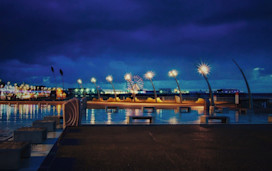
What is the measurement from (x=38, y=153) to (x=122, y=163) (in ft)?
8.11

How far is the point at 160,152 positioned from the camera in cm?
700

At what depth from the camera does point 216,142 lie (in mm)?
8516

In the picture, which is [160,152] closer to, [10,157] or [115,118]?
[10,157]

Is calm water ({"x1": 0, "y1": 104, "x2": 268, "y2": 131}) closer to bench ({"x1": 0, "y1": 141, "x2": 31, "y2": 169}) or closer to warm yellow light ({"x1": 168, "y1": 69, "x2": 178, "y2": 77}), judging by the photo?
bench ({"x1": 0, "y1": 141, "x2": 31, "y2": 169})

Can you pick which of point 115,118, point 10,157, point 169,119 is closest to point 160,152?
point 10,157

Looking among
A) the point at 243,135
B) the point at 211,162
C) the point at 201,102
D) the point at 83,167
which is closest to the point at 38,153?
the point at 83,167

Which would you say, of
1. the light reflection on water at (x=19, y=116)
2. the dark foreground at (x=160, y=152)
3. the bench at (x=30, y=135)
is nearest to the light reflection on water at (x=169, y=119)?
the light reflection on water at (x=19, y=116)

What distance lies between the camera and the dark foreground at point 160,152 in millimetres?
5723

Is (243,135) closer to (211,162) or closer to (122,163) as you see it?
(211,162)

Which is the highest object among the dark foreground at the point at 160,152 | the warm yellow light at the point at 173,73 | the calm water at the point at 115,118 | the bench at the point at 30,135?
the warm yellow light at the point at 173,73

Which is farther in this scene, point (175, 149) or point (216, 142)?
point (216, 142)

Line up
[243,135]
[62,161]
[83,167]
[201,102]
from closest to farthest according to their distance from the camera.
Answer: [83,167]
[62,161]
[243,135]
[201,102]

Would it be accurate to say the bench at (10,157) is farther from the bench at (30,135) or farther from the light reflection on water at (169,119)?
the light reflection on water at (169,119)

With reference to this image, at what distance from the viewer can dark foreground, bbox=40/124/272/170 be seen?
572 centimetres
